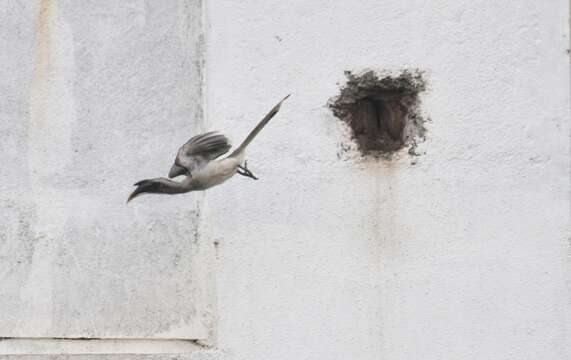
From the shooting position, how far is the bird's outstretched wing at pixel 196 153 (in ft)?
12.0

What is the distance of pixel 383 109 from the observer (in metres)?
4.23

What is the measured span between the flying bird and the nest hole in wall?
0.55 metres

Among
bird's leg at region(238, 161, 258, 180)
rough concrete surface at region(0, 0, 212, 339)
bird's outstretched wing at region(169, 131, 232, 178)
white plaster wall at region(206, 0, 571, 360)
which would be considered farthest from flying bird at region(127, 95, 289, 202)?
rough concrete surface at region(0, 0, 212, 339)

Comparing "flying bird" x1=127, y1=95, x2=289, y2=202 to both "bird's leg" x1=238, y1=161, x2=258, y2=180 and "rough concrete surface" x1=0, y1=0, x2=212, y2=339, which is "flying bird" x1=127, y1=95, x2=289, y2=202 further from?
"rough concrete surface" x1=0, y1=0, x2=212, y2=339

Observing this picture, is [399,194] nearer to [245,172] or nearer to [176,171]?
[245,172]

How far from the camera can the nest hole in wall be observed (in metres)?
4.14

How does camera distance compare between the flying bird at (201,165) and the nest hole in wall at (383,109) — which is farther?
the nest hole in wall at (383,109)

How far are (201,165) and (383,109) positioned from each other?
2.63ft

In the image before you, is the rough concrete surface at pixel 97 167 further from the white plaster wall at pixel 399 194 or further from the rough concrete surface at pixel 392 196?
the white plaster wall at pixel 399 194

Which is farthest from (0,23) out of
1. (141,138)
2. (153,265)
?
(153,265)

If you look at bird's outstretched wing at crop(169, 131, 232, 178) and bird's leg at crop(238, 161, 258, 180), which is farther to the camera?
bird's leg at crop(238, 161, 258, 180)

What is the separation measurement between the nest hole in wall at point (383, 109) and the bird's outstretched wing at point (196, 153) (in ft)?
1.91

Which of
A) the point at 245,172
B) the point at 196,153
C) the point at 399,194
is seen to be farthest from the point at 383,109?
the point at 196,153

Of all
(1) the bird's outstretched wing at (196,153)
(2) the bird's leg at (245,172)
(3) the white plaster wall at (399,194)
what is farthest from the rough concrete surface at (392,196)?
(1) the bird's outstretched wing at (196,153)
